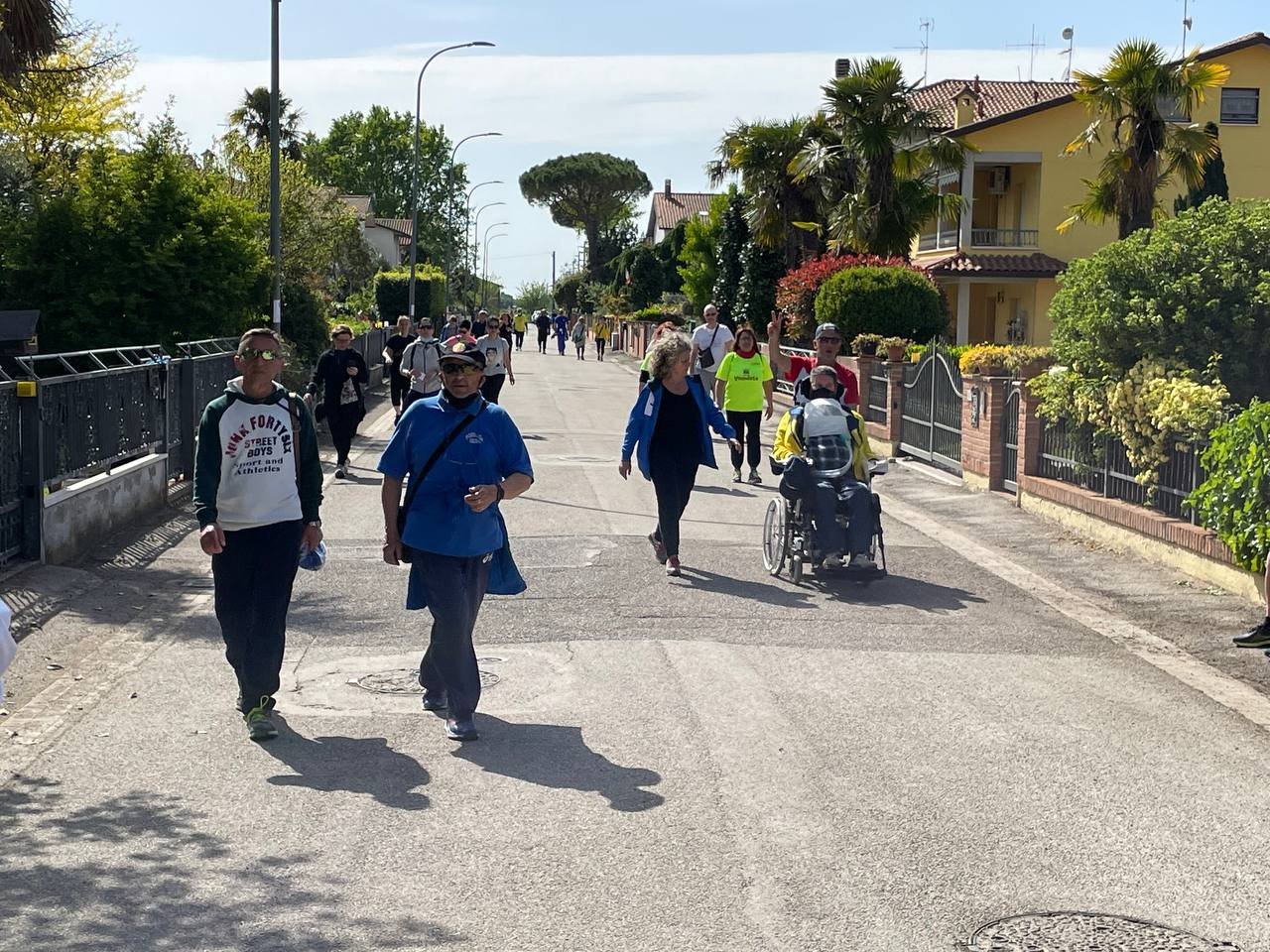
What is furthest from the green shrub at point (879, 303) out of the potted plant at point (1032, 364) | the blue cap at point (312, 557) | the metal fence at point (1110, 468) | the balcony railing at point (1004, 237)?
the blue cap at point (312, 557)

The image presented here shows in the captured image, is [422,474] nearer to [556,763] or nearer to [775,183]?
[556,763]

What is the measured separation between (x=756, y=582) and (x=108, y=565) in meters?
4.73

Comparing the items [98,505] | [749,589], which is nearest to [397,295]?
[98,505]

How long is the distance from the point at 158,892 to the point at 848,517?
6.69 m

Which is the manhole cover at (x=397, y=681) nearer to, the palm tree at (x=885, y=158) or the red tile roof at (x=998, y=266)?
the palm tree at (x=885, y=158)

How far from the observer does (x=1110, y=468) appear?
1344cm

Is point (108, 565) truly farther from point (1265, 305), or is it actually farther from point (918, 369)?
point (918, 369)

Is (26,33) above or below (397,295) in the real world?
above

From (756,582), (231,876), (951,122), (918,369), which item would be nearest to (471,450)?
(231,876)

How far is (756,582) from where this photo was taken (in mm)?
11281

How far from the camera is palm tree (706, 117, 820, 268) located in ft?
141

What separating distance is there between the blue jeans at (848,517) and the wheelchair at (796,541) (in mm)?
49

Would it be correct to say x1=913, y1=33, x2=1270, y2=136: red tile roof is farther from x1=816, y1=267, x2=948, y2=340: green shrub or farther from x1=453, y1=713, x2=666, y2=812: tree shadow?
x1=453, y1=713, x2=666, y2=812: tree shadow

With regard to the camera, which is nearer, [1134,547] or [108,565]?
[108,565]
